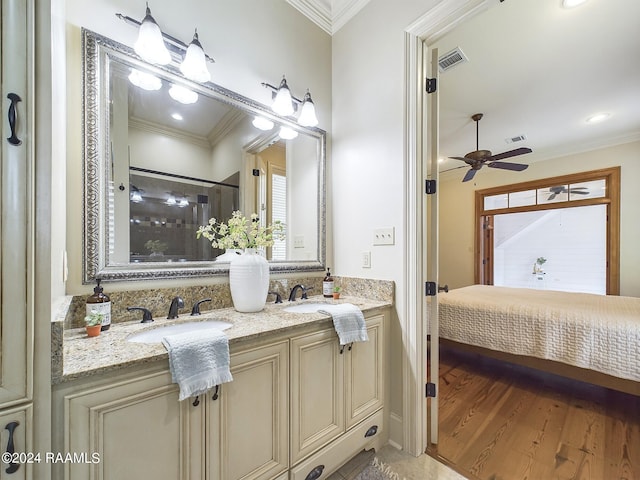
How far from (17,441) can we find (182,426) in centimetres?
38

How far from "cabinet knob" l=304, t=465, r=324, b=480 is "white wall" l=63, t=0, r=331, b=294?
101 centimetres

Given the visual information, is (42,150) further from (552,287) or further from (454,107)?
(552,287)

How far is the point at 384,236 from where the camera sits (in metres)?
1.66

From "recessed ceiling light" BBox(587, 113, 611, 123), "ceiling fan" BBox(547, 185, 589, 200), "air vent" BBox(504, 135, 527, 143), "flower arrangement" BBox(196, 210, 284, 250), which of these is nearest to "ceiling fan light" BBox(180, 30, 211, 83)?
"flower arrangement" BBox(196, 210, 284, 250)

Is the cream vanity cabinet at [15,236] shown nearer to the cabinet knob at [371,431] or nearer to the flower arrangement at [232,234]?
the flower arrangement at [232,234]

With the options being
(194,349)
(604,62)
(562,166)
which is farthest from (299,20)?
(562,166)

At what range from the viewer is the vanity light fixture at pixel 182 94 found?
4.48 feet

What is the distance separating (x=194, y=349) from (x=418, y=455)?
1.45m

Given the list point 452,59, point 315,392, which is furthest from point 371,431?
point 452,59

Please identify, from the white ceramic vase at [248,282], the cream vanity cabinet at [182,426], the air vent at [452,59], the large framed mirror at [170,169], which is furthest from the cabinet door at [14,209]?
the air vent at [452,59]

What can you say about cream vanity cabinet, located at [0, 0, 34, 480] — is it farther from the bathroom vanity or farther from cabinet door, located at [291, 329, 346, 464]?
cabinet door, located at [291, 329, 346, 464]

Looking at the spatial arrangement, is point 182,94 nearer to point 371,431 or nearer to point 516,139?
point 371,431

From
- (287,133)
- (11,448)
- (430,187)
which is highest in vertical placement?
(287,133)

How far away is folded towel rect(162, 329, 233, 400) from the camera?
0.82 metres
